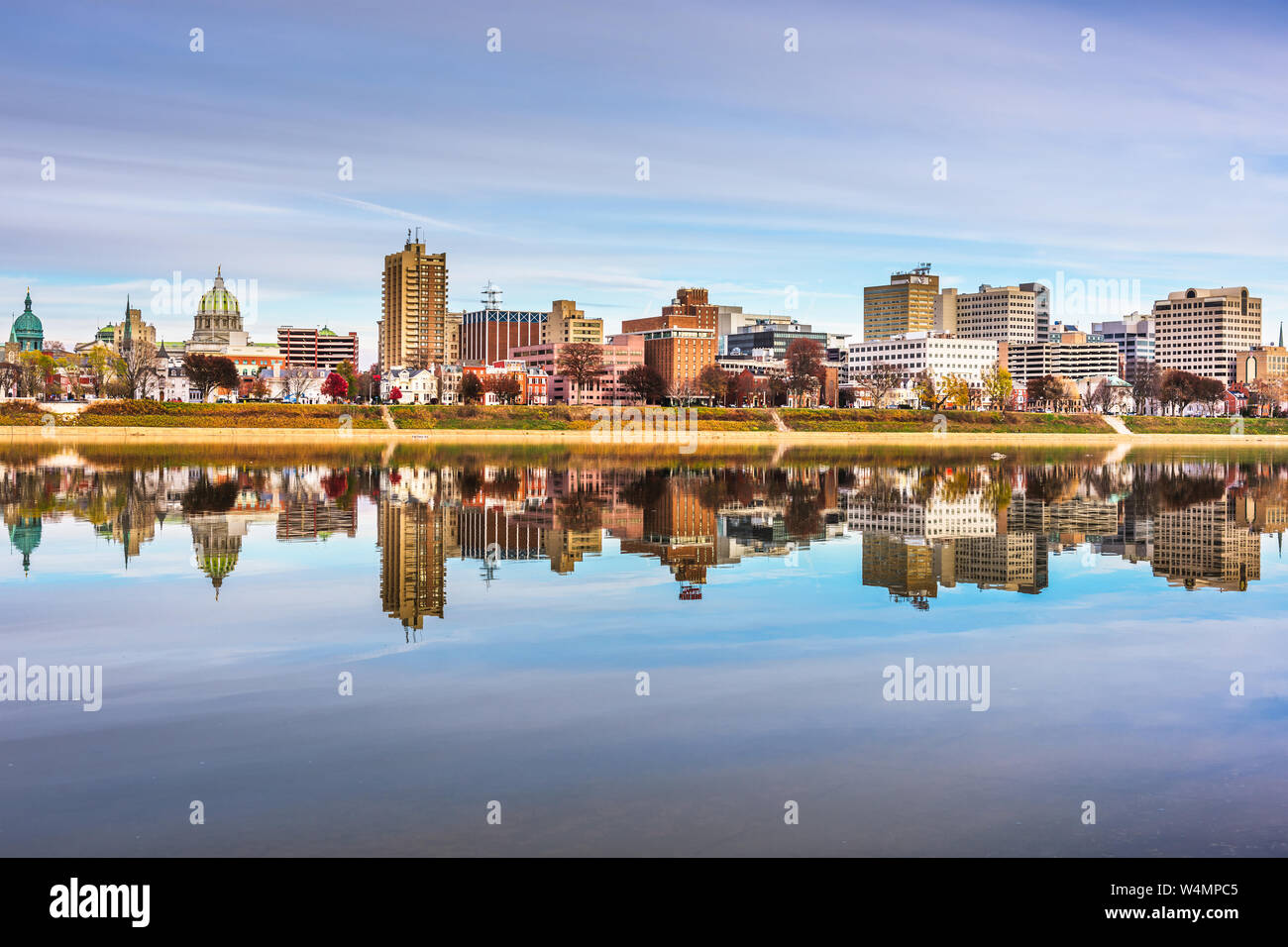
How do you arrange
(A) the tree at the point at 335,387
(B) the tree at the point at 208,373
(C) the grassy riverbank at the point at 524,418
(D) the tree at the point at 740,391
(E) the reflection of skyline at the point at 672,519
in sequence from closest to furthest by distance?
(E) the reflection of skyline at the point at 672,519 → (C) the grassy riverbank at the point at 524,418 → (B) the tree at the point at 208,373 → (A) the tree at the point at 335,387 → (D) the tree at the point at 740,391

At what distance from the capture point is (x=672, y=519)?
1256 inches

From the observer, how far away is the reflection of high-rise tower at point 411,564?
17656 mm

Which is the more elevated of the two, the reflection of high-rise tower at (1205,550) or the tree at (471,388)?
the tree at (471,388)

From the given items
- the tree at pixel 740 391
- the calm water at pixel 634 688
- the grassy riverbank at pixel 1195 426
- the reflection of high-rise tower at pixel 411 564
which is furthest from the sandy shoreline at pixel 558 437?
the calm water at pixel 634 688

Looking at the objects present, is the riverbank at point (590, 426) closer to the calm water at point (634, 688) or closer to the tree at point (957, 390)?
the tree at point (957, 390)

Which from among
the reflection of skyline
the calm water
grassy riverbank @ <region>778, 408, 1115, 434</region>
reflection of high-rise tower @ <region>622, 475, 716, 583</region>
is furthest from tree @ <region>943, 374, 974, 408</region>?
the calm water

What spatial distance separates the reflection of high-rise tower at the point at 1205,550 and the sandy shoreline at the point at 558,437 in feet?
260

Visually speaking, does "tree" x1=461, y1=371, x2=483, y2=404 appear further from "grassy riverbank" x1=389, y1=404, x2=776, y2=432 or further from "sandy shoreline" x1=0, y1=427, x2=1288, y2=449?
"sandy shoreline" x1=0, y1=427, x2=1288, y2=449

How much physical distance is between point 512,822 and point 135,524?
77.3 ft

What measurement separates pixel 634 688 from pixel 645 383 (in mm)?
169117

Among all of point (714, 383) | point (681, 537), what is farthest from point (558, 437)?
point (681, 537)

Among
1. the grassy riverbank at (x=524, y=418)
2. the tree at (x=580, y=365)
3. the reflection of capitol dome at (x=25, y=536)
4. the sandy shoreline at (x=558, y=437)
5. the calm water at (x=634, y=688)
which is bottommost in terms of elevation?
the calm water at (x=634, y=688)

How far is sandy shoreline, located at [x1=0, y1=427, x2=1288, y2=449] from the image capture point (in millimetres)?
96875
